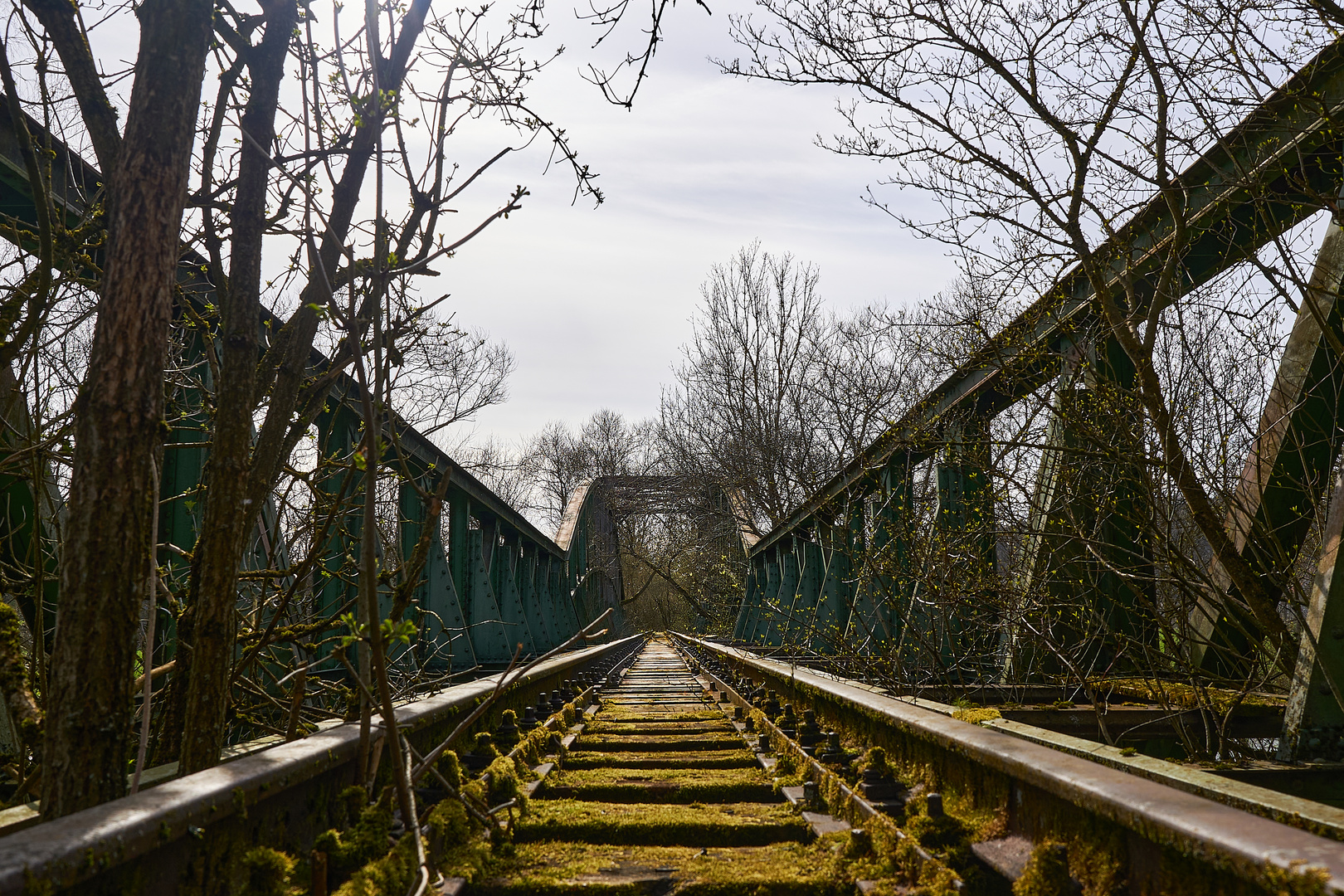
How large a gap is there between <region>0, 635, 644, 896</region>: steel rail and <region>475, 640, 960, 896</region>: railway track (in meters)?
0.49

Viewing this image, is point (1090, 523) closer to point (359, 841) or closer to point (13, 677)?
point (359, 841)

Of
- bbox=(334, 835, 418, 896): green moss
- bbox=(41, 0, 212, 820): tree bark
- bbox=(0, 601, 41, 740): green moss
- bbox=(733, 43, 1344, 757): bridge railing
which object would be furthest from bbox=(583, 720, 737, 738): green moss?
bbox=(41, 0, 212, 820): tree bark

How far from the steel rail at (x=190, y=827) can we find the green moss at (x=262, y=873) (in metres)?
0.03

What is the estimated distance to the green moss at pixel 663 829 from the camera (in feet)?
9.70

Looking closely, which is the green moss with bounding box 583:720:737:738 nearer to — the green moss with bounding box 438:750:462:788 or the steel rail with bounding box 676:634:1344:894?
the green moss with bounding box 438:750:462:788

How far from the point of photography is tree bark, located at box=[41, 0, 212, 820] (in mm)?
1950

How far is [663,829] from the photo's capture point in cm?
297

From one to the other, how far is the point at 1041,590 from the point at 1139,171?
2021 mm

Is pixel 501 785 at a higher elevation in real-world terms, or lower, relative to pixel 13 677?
lower

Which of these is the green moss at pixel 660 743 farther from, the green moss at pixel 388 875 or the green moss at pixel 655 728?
the green moss at pixel 388 875

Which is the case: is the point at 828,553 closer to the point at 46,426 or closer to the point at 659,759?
the point at 659,759

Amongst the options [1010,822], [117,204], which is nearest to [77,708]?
[117,204]

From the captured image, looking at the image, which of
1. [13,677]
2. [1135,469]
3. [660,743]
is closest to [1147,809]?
[13,677]

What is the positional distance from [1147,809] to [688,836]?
5.26 feet
